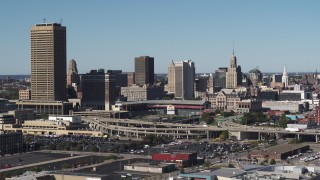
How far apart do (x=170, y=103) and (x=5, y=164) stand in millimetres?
56903

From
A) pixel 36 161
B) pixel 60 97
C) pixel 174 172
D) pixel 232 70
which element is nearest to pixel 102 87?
pixel 60 97

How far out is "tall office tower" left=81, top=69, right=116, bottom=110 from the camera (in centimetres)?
9862

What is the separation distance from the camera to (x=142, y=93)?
404 feet

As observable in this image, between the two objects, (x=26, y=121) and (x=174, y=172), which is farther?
(x=26, y=121)

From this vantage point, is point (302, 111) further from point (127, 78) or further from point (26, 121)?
point (127, 78)

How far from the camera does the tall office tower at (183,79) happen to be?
126 m

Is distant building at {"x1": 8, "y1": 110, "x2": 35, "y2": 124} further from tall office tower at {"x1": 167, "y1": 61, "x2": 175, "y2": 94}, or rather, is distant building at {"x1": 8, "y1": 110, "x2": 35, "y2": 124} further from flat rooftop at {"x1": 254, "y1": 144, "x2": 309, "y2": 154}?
tall office tower at {"x1": 167, "y1": 61, "x2": 175, "y2": 94}

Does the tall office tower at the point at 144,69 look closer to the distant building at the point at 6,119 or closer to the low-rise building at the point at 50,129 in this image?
the distant building at the point at 6,119

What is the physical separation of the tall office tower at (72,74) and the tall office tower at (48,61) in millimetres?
33685

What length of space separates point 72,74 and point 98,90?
33186mm

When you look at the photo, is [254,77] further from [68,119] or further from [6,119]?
[6,119]

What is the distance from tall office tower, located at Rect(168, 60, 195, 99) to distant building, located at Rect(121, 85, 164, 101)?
3.66 metres

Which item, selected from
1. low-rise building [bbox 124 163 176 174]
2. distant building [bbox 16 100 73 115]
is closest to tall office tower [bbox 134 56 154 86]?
distant building [bbox 16 100 73 115]

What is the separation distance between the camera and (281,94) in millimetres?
118250
